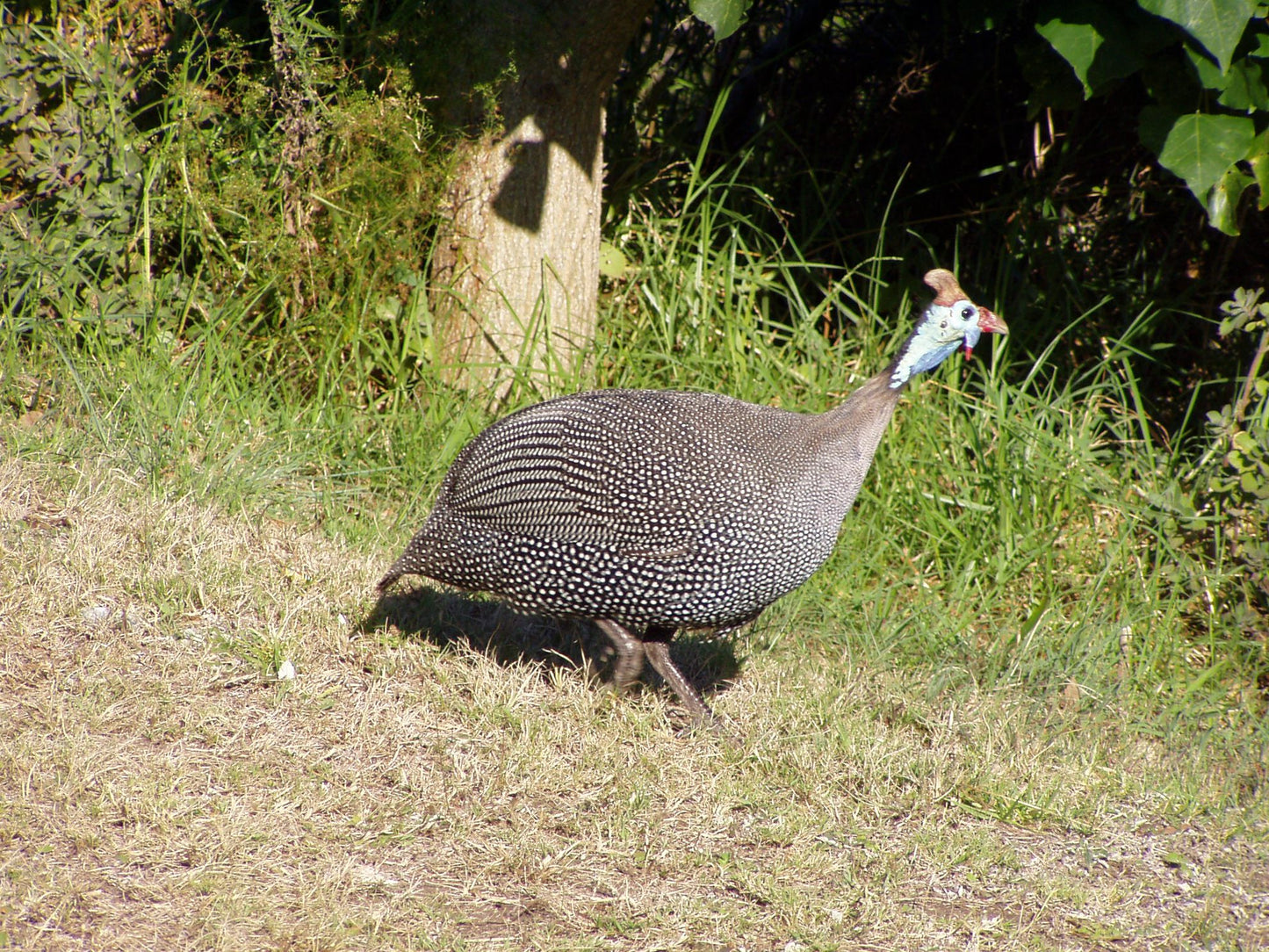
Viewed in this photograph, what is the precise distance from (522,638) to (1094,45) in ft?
7.97

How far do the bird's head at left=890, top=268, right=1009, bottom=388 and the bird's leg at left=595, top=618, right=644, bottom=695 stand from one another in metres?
0.97

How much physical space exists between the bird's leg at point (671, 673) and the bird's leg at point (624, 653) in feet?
0.12

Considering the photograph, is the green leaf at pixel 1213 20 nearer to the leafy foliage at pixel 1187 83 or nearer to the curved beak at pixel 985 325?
the leafy foliage at pixel 1187 83

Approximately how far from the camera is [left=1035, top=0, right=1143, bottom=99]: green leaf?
3.67m

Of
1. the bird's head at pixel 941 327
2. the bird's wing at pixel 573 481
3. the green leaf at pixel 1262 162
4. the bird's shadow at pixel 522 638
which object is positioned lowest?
the bird's shadow at pixel 522 638

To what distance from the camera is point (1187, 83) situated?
387 centimetres

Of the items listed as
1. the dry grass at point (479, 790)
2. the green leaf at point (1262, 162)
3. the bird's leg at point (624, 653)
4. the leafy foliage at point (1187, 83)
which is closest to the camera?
the dry grass at point (479, 790)

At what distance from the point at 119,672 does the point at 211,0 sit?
2836 millimetres

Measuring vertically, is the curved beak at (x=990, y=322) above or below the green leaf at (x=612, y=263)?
above

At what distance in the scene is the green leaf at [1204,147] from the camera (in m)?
3.74

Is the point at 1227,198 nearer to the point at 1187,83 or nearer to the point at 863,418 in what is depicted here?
the point at 1187,83

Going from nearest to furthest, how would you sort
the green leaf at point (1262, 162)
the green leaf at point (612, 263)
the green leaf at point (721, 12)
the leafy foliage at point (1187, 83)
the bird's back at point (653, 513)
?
the bird's back at point (653, 513)
the green leaf at point (721, 12)
the leafy foliage at point (1187, 83)
the green leaf at point (1262, 162)
the green leaf at point (612, 263)

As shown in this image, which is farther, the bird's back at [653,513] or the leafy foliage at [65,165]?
the leafy foliage at [65,165]

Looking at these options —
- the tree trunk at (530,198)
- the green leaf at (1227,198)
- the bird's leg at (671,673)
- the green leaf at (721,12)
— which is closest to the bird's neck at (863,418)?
the bird's leg at (671,673)
